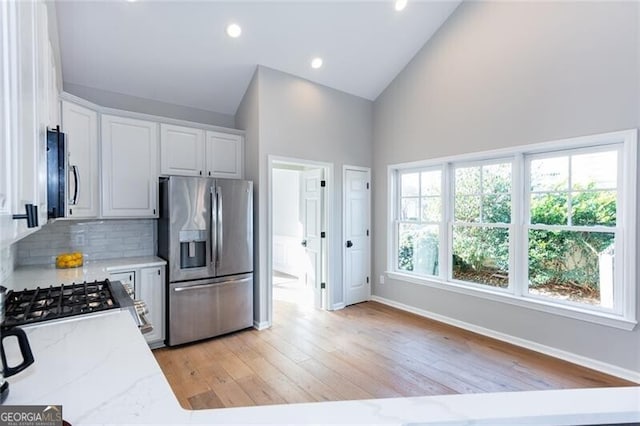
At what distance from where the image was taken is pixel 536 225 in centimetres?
333

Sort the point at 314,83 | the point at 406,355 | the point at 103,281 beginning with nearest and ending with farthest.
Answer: the point at 103,281 → the point at 406,355 → the point at 314,83

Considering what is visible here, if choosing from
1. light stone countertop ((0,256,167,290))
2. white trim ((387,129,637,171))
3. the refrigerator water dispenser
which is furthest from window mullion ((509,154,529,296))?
light stone countertop ((0,256,167,290))

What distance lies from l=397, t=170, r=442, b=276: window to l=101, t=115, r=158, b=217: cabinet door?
3.33 m

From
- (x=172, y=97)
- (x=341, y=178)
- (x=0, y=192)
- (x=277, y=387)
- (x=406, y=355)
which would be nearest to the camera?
(x=0, y=192)

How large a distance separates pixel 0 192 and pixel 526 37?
4259 millimetres

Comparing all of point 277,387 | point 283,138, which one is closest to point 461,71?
point 283,138

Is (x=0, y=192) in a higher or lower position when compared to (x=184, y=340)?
higher

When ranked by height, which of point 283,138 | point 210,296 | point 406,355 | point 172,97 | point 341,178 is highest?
point 172,97

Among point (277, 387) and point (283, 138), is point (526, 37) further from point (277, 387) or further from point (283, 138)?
point (277, 387)

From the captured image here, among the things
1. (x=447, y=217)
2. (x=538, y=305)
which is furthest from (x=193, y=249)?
(x=538, y=305)

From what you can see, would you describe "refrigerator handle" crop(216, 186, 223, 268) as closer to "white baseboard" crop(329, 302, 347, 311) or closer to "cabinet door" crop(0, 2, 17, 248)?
"white baseboard" crop(329, 302, 347, 311)

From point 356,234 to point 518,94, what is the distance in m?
2.69

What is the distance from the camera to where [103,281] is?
2.26 metres

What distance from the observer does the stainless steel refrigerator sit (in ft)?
10.8
